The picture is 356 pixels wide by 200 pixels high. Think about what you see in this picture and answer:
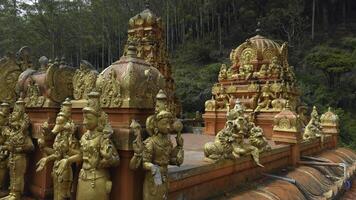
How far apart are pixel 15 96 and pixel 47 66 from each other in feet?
2.85

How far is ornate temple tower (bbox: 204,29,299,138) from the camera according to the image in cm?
1209

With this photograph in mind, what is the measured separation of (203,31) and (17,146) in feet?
142

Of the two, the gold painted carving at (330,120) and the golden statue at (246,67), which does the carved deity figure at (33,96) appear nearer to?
the golden statue at (246,67)

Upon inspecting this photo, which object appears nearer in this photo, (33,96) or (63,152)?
(63,152)

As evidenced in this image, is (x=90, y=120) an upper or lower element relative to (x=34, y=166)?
upper

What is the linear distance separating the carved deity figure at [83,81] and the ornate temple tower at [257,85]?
27.9ft

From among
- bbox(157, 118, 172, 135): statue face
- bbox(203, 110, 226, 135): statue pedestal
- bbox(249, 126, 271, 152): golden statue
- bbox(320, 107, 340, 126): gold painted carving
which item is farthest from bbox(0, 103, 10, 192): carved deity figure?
bbox(320, 107, 340, 126): gold painted carving

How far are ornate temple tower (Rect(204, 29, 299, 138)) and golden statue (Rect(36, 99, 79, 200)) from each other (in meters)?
8.93

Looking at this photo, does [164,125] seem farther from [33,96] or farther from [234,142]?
[234,142]

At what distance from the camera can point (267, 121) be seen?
39.0 feet

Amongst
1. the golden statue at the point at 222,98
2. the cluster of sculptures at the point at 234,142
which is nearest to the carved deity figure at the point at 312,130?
the golden statue at the point at 222,98

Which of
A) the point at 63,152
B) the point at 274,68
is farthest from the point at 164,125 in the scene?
the point at 274,68

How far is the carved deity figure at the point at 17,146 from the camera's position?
4555 mm

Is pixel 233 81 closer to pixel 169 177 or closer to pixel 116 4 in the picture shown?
pixel 169 177
